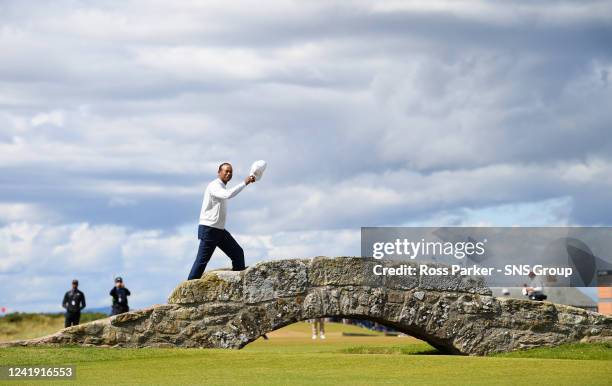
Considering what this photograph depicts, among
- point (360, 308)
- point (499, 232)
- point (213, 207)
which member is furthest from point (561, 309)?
point (213, 207)

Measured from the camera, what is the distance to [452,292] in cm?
2012

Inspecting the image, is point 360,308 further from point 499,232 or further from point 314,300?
point 499,232

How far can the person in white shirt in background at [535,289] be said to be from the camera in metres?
23.3

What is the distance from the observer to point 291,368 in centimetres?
1603

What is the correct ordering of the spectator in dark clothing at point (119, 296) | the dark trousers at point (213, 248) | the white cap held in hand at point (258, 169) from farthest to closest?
the spectator in dark clothing at point (119, 296), the dark trousers at point (213, 248), the white cap held in hand at point (258, 169)

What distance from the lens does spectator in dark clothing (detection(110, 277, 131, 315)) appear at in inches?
1128

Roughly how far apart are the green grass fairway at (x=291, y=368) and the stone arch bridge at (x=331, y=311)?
66 cm

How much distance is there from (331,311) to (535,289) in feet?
22.7

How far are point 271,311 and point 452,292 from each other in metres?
3.61

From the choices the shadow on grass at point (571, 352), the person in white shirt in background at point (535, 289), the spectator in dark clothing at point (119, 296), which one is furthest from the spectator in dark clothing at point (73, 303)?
the shadow on grass at point (571, 352)

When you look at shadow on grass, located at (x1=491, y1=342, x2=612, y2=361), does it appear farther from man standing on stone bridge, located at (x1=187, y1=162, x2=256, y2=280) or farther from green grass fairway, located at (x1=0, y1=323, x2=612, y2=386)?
man standing on stone bridge, located at (x1=187, y1=162, x2=256, y2=280)

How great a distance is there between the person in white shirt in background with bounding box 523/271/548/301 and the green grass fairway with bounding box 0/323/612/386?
14.6 ft

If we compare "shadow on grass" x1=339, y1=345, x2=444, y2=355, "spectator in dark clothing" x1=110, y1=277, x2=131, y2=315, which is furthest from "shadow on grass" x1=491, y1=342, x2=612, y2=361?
"spectator in dark clothing" x1=110, y1=277, x2=131, y2=315

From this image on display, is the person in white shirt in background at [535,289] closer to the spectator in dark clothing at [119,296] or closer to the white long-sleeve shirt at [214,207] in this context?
the white long-sleeve shirt at [214,207]
